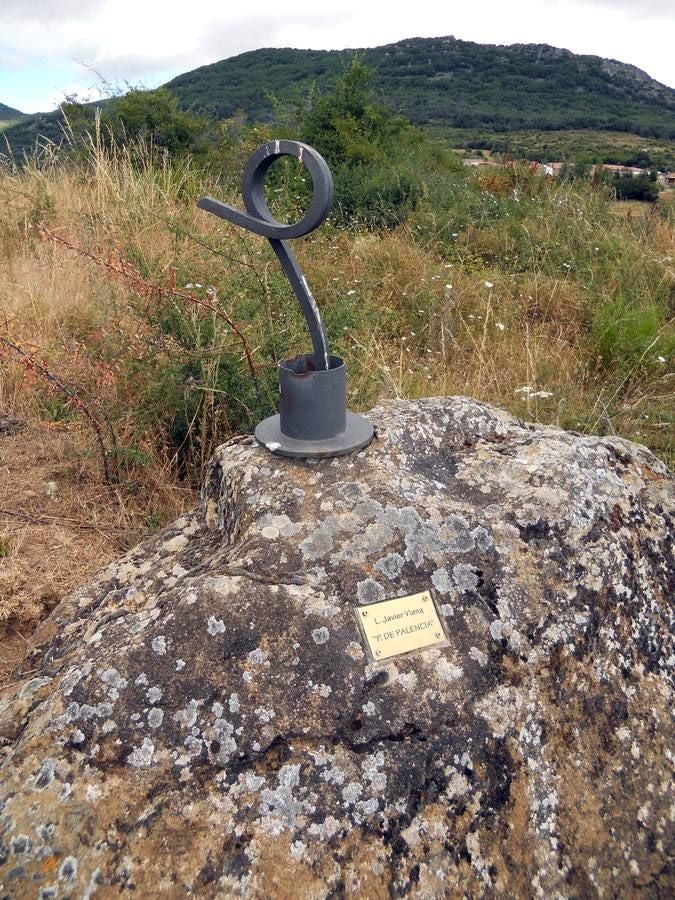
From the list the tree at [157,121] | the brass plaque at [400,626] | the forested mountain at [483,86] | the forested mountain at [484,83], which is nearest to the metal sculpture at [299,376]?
the brass plaque at [400,626]

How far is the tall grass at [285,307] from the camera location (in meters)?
2.94

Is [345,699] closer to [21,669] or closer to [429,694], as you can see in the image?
[429,694]

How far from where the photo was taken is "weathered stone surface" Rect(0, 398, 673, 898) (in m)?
1.10

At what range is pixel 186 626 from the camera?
51.3 inches

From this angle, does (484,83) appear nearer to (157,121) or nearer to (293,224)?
(157,121)

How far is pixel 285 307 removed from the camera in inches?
125

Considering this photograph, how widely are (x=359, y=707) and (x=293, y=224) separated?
3.48 feet

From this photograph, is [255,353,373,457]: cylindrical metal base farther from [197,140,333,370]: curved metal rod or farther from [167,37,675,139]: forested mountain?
[167,37,675,139]: forested mountain

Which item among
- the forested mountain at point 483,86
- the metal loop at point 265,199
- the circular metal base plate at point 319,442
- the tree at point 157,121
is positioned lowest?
the circular metal base plate at point 319,442

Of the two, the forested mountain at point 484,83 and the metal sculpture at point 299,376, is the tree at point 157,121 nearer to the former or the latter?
the metal sculpture at point 299,376

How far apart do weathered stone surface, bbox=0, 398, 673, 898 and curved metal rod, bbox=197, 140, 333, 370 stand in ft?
1.21

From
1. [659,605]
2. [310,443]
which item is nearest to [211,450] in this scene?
[310,443]

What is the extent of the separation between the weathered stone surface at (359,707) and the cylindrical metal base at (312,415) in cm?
5

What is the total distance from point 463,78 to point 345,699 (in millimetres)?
55275
